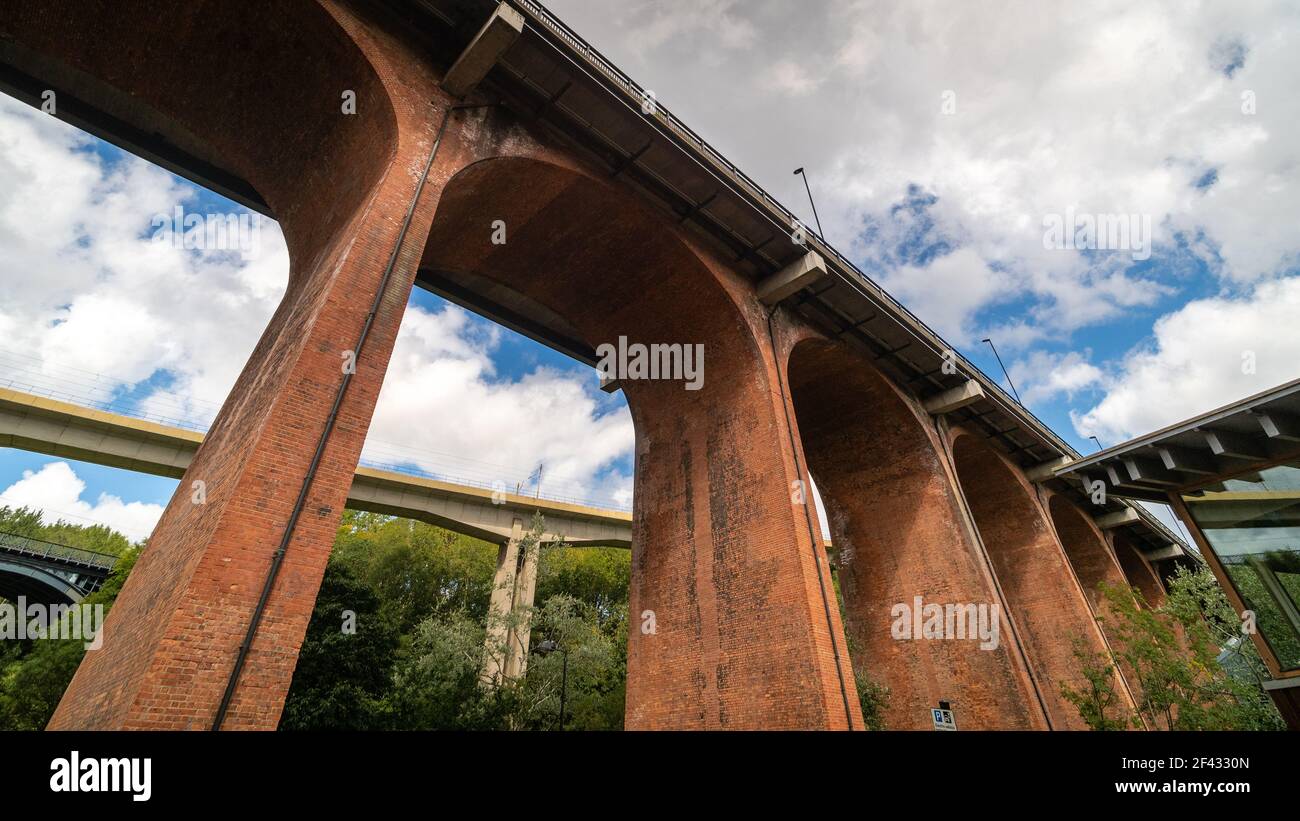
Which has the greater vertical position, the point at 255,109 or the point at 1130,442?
the point at 255,109

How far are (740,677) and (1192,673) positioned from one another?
36.9ft

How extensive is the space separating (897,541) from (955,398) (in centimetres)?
459

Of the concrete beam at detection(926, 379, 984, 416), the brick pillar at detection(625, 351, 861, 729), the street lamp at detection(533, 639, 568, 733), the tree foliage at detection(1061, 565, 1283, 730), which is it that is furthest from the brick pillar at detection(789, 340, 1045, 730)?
the street lamp at detection(533, 639, 568, 733)

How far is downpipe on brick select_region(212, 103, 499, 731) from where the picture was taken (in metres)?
5.31

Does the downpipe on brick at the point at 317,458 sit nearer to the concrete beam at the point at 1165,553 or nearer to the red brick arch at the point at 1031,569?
the red brick arch at the point at 1031,569

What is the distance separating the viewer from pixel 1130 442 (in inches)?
458

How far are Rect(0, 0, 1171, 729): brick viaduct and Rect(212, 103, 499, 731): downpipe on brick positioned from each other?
0.04 meters

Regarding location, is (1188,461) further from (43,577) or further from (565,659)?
(43,577)

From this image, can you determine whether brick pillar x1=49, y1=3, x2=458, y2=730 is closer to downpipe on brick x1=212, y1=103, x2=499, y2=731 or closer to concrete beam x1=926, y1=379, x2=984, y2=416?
downpipe on brick x1=212, y1=103, x2=499, y2=731

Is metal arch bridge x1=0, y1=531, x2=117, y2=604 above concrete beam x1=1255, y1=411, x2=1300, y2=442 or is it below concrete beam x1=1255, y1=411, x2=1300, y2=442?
above

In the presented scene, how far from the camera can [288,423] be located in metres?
6.57
